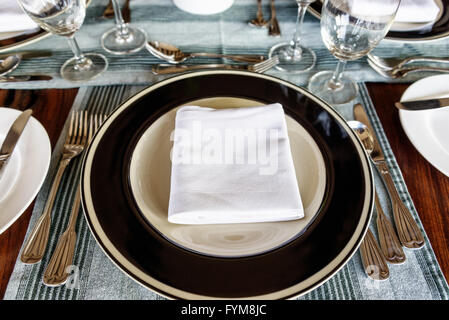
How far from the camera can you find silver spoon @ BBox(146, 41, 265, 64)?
58cm

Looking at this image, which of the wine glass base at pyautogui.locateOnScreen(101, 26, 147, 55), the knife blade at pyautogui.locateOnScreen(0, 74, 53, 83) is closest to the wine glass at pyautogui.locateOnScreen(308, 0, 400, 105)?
the wine glass base at pyautogui.locateOnScreen(101, 26, 147, 55)

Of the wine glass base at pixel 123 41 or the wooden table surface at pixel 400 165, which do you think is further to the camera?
the wine glass base at pixel 123 41

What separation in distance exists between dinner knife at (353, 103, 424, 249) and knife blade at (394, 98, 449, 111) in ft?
0.20

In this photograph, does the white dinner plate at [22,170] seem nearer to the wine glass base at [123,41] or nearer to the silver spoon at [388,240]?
the wine glass base at [123,41]

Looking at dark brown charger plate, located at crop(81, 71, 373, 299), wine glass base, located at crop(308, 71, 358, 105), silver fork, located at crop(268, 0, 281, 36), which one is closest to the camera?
dark brown charger plate, located at crop(81, 71, 373, 299)

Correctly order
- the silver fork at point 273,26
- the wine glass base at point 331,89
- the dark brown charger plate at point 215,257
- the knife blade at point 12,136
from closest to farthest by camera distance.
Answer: the dark brown charger plate at point 215,257, the knife blade at point 12,136, the wine glass base at point 331,89, the silver fork at point 273,26

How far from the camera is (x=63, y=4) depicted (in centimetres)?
48

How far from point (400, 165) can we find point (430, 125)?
2.8 inches

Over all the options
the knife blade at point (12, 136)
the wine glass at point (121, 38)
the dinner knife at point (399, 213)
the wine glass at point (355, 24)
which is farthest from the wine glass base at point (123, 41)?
the dinner knife at point (399, 213)

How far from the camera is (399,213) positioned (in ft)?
1.31

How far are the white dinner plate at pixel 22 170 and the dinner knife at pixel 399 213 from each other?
409 millimetres

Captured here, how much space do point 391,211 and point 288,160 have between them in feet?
0.47

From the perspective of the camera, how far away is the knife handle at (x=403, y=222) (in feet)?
1.24

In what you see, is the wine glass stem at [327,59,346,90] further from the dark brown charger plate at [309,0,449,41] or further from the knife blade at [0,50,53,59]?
the knife blade at [0,50,53,59]
